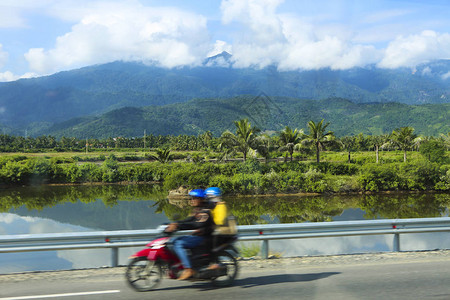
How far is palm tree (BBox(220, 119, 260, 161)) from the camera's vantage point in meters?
47.7

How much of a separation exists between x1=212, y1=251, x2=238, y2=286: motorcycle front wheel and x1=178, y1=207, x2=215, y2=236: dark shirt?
492 mm

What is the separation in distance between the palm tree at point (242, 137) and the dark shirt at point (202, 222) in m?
40.9

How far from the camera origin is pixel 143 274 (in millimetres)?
6664

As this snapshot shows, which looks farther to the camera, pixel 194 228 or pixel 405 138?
pixel 405 138

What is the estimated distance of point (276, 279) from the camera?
7242 mm

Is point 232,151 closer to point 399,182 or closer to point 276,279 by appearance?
point 399,182

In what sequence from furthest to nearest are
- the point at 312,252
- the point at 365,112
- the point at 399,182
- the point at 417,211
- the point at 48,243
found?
the point at 365,112
the point at 399,182
the point at 417,211
the point at 312,252
the point at 48,243

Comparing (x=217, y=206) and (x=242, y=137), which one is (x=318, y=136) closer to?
(x=242, y=137)

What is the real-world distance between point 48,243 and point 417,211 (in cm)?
3831

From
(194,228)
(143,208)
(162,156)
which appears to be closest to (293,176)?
(143,208)

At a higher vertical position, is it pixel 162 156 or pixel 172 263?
pixel 162 156

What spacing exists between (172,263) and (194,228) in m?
→ 0.67

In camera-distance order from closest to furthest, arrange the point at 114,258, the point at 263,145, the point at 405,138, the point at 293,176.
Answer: the point at 114,258 → the point at 293,176 → the point at 263,145 → the point at 405,138

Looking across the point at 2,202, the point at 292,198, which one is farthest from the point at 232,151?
the point at 2,202
